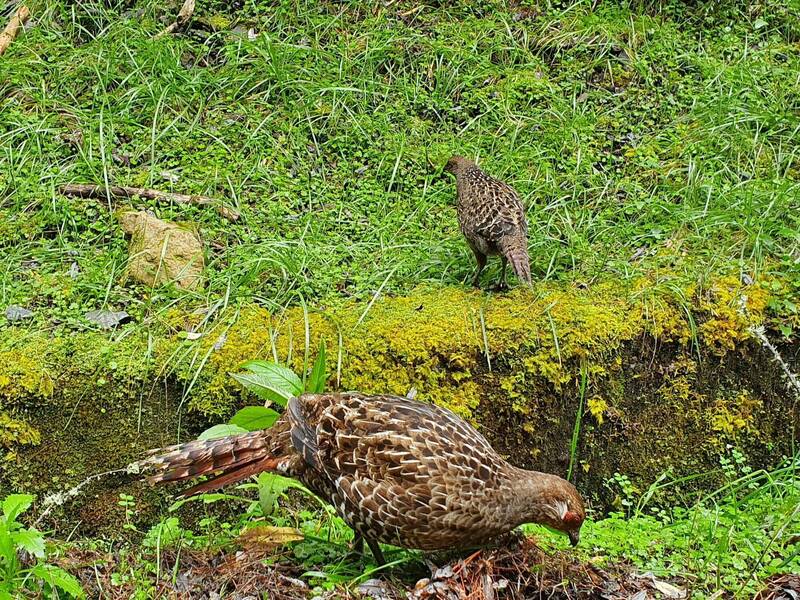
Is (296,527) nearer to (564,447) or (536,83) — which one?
(564,447)

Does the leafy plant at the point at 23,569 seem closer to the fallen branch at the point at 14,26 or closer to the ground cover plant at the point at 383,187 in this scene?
the ground cover plant at the point at 383,187

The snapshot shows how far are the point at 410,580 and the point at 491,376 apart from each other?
62.7 inches

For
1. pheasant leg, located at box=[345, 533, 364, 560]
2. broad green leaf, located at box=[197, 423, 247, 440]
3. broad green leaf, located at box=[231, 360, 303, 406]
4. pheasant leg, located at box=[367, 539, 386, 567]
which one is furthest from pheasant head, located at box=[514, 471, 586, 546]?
broad green leaf, located at box=[197, 423, 247, 440]

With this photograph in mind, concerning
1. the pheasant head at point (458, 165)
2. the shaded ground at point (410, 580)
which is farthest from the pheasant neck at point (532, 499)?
the pheasant head at point (458, 165)

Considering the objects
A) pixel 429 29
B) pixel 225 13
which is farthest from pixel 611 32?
pixel 225 13

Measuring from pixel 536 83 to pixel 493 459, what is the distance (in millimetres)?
4778

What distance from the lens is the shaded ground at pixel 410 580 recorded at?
4422mm

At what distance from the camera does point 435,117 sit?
8375 mm

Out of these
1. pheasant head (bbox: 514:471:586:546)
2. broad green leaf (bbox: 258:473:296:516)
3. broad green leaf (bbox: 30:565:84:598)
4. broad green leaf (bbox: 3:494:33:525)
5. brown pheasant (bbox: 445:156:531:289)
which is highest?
brown pheasant (bbox: 445:156:531:289)

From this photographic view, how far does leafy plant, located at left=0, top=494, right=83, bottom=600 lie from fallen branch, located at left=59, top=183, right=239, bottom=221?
333 centimetres

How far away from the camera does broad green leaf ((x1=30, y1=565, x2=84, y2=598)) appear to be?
13.3 feet

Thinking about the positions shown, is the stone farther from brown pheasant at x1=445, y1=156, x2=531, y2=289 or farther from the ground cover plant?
brown pheasant at x1=445, y1=156, x2=531, y2=289

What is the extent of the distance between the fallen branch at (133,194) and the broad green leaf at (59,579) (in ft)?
11.4

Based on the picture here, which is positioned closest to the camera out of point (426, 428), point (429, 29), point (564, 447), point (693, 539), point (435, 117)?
point (426, 428)
